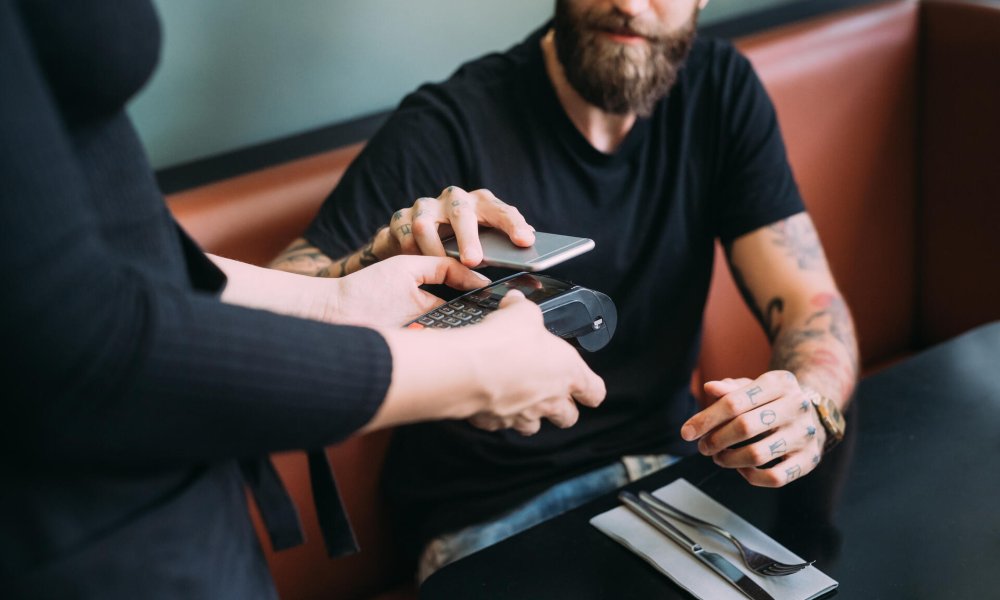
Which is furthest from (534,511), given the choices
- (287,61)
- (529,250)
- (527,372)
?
(287,61)

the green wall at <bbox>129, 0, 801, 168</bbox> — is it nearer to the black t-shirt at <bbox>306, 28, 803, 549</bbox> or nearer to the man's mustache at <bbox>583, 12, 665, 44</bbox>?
the black t-shirt at <bbox>306, 28, 803, 549</bbox>

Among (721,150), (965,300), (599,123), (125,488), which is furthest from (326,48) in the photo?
(965,300)

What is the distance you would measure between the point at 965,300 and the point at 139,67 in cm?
148

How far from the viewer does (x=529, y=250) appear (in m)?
0.76

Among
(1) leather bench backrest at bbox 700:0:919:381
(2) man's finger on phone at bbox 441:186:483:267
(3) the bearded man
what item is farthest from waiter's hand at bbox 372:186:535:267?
(1) leather bench backrest at bbox 700:0:919:381

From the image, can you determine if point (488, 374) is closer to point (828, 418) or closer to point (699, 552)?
point (699, 552)

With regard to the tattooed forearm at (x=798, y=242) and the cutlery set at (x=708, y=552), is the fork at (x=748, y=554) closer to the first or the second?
the cutlery set at (x=708, y=552)

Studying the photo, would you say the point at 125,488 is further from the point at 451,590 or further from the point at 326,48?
the point at 326,48

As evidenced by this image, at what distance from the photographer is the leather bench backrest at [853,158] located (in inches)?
55.8

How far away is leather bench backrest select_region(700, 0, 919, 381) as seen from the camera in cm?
142

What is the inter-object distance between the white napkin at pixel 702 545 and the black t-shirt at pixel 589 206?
0.69 ft

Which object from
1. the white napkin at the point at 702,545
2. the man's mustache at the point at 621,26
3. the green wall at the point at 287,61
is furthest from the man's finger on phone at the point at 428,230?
the green wall at the point at 287,61

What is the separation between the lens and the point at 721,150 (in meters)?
1.16

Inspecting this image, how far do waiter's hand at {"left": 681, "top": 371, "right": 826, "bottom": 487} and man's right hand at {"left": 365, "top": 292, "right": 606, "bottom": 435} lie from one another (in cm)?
23
